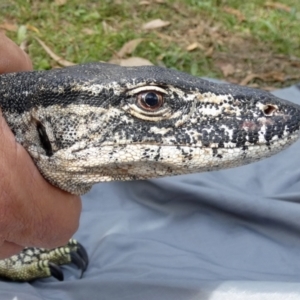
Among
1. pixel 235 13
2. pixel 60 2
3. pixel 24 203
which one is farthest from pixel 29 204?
pixel 235 13

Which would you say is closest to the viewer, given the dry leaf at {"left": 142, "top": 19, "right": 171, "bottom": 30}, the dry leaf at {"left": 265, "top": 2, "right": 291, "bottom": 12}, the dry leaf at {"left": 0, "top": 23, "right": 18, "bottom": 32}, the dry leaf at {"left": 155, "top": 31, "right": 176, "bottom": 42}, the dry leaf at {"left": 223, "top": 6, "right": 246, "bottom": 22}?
the dry leaf at {"left": 0, "top": 23, "right": 18, "bottom": 32}

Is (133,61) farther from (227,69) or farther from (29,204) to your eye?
(29,204)

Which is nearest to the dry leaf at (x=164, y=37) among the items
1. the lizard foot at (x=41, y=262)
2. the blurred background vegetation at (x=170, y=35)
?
the blurred background vegetation at (x=170, y=35)

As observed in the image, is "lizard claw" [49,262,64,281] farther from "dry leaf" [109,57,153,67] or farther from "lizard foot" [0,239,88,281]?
"dry leaf" [109,57,153,67]

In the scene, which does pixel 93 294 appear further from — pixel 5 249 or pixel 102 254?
pixel 5 249

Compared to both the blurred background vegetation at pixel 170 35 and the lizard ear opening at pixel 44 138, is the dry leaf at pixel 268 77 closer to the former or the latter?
the blurred background vegetation at pixel 170 35

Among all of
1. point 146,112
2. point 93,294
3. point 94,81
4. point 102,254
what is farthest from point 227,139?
point 102,254

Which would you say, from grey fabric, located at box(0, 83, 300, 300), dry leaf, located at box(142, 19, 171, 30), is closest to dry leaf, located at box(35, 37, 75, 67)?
dry leaf, located at box(142, 19, 171, 30)
